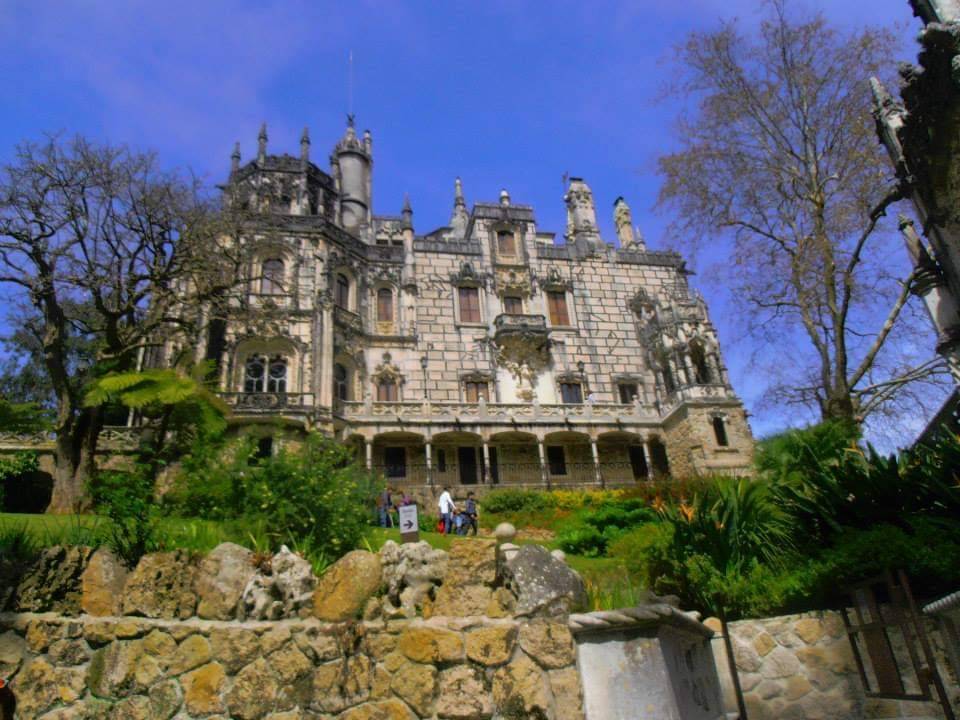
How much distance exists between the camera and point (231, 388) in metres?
24.6

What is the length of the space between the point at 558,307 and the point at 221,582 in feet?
91.8

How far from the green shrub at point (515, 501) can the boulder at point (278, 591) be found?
55.2 feet

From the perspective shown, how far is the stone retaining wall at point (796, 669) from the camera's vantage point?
7004 mm

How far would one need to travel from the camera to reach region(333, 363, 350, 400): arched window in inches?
1067

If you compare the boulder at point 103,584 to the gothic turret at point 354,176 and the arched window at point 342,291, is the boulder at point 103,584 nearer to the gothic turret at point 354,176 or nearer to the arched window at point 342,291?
the arched window at point 342,291

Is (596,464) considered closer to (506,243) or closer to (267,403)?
(506,243)

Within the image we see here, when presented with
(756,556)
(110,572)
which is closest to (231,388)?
(110,572)

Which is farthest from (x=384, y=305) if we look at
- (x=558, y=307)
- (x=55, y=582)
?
(x=55, y=582)

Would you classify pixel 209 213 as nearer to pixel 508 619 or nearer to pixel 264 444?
pixel 264 444

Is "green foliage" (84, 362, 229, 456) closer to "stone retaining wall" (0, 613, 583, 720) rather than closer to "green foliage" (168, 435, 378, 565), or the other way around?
"green foliage" (168, 435, 378, 565)

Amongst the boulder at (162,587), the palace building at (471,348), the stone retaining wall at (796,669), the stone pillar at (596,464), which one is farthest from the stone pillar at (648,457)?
the boulder at (162,587)

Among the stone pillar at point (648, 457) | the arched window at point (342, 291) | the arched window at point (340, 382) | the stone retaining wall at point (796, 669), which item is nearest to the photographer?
the stone retaining wall at point (796, 669)

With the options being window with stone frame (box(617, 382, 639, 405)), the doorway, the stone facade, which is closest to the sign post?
the stone facade

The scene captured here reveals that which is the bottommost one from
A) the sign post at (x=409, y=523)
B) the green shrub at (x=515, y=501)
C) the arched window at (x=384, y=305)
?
the sign post at (x=409, y=523)
